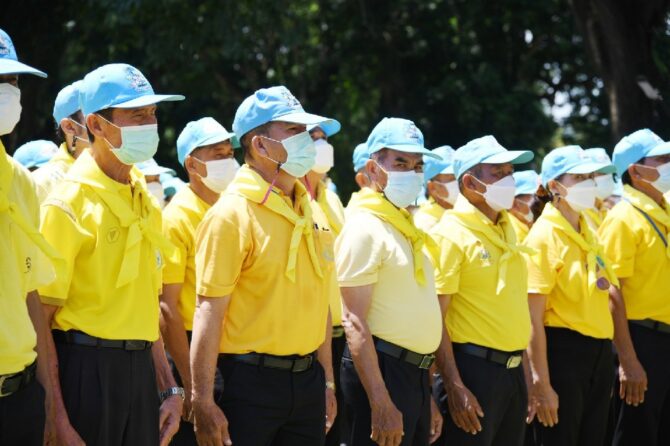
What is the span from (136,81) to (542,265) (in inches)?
129

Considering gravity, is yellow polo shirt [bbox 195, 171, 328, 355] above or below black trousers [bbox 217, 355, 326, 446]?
above

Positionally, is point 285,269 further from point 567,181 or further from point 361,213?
point 567,181

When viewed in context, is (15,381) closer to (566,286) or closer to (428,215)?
(566,286)

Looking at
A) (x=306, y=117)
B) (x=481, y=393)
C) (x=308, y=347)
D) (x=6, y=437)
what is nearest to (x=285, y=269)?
(x=308, y=347)

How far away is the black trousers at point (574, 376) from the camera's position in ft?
23.0

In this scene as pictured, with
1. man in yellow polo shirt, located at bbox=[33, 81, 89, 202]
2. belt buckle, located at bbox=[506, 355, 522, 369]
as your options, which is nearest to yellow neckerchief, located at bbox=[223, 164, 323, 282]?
man in yellow polo shirt, located at bbox=[33, 81, 89, 202]

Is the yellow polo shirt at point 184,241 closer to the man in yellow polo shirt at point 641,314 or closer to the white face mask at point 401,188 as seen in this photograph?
the white face mask at point 401,188

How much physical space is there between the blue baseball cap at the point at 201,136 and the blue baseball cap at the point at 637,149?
324 centimetres

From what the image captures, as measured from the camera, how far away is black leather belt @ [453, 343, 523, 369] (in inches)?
247

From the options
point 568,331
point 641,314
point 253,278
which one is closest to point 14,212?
point 253,278

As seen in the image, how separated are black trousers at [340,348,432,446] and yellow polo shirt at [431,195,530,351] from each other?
66 centimetres

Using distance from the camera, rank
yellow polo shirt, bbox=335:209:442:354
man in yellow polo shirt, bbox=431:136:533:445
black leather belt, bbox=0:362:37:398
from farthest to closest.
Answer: man in yellow polo shirt, bbox=431:136:533:445 → yellow polo shirt, bbox=335:209:442:354 → black leather belt, bbox=0:362:37:398

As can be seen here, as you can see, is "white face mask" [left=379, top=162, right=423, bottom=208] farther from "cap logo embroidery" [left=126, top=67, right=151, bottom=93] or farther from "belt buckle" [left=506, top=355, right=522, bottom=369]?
"cap logo embroidery" [left=126, top=67, right=151, bottom=93]

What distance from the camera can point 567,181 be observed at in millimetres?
7309
